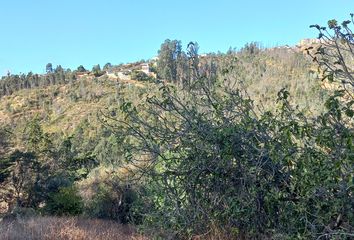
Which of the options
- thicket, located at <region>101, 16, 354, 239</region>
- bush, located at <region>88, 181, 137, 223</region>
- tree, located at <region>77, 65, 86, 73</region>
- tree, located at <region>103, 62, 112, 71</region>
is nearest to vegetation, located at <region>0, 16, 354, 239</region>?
thicket, located at <region>101, 16, 354, 239</region>

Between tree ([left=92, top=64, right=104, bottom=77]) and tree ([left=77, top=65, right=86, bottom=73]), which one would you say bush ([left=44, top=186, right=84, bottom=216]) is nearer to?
tree ([left=92, top=64, right=104, bottom=77])

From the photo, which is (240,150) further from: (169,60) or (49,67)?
(49,67)

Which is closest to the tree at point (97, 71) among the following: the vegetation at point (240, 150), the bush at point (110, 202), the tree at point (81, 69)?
the tree at point (81, 69)

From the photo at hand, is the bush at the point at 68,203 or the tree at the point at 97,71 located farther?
the tree at the point at 97,71

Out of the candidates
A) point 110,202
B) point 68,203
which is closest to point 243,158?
point 110,202

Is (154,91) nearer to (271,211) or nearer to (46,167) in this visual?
(271,211)

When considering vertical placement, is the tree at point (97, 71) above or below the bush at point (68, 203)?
above

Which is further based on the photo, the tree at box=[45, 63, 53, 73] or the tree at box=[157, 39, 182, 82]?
the tree at box=[45, 63, 53, 73]

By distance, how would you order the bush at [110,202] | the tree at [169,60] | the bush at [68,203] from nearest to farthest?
the tree at [169,60] → the bush at [110,202] → the bush at [68,203]

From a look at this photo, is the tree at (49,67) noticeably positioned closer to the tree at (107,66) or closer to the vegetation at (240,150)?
the tree at (107,66)

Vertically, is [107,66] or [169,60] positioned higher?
[107,66]

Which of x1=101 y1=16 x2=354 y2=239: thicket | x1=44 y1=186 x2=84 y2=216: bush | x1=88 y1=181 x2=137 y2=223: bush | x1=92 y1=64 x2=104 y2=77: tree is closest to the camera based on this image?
x1=101 y1=16 x2=354 y2=239: thicket

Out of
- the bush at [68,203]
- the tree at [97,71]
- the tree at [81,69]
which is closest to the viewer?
the bush at [68,203]

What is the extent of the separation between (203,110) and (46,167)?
20.2 meters
